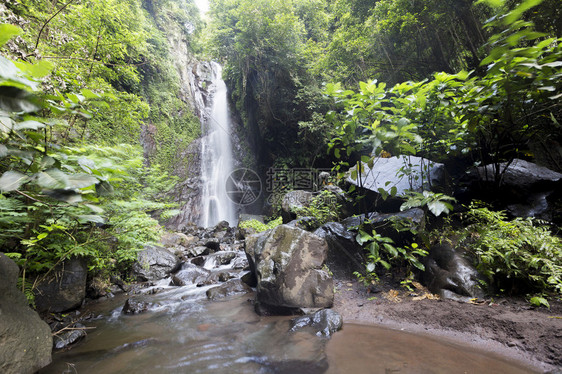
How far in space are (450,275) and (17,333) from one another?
4746 millimetres

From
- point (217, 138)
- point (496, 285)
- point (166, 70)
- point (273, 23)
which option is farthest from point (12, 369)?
point (166, 70)

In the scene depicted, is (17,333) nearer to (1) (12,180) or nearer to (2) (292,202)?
(1) (12,180)

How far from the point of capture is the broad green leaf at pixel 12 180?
3.16 feet

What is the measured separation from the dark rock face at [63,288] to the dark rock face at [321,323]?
12.3 ft

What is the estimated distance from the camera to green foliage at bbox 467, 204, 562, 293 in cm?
247

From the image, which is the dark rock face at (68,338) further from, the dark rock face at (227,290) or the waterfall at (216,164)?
the waterfall at (216,164)

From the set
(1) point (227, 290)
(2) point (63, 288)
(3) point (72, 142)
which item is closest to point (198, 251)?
(1) point (227, 290)

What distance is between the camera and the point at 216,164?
1708 cm

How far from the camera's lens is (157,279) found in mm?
6074

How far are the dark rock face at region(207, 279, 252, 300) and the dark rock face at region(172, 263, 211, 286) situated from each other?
1022 mm

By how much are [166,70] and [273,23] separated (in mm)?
11319

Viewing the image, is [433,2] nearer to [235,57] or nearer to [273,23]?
[273,23]

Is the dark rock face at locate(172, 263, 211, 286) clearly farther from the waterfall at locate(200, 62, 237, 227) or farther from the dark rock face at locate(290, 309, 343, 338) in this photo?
the waterfall at locate(200, 62, 237, 227)

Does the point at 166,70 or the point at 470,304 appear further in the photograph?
the point at 166,70
